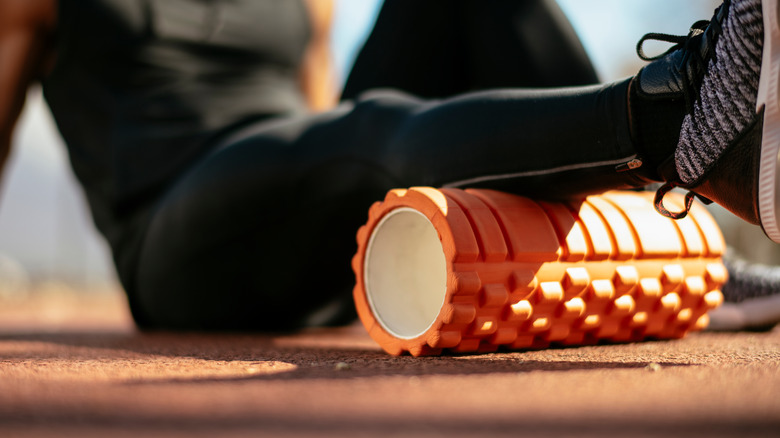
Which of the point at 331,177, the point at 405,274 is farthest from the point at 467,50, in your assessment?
the point at 405,274

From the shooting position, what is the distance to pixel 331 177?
105cm

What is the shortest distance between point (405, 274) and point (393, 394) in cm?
43

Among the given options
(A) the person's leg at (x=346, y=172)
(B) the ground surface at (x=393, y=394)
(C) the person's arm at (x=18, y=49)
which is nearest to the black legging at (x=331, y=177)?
(A) the person's leg at (x=346, y=172)

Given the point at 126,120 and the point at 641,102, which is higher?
the point at 641,102

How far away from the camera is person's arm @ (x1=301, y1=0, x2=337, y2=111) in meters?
1.89

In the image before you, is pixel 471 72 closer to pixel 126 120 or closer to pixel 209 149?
pixel 209 149

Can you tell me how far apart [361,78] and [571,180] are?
74 centimetres

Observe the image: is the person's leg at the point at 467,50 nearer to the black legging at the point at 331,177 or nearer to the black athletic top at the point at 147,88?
the black legging at the point at 331,177

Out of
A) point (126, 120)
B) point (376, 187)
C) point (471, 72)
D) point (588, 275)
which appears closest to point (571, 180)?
point (588, 275)

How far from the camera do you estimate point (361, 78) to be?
1.45 m

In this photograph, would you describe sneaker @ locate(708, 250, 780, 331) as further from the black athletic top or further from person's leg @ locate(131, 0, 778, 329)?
the black athletic top

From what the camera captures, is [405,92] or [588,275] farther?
[405,92]

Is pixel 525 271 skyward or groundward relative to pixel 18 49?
groundward

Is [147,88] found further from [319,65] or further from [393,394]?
[393,394]
